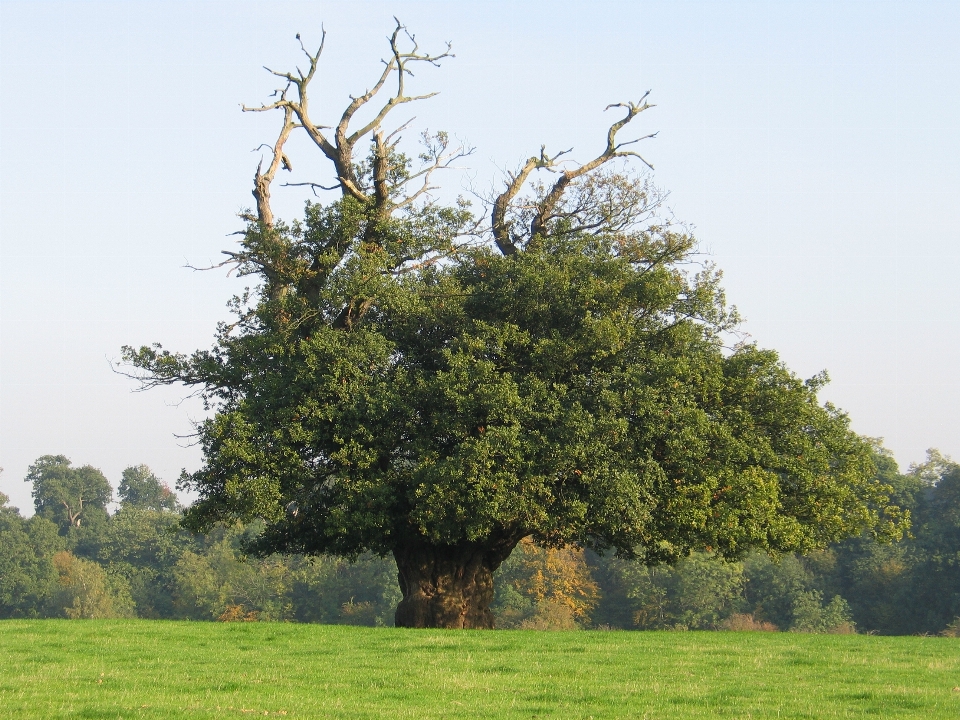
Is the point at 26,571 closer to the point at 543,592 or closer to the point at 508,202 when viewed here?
the point at 543,592

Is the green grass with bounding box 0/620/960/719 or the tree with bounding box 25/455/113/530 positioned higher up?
the tree with bounding box 25/455/113/530

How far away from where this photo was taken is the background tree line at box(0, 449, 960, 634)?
7706 cm

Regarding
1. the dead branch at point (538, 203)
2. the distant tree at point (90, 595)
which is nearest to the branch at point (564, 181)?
the dead branch at point (538, 203)

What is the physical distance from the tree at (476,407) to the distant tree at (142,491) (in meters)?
142

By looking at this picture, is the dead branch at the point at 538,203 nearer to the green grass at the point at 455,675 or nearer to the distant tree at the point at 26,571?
the green grass at the point at 455,675

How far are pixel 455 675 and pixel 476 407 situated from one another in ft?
31.6

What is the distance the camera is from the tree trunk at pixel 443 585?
28.6m

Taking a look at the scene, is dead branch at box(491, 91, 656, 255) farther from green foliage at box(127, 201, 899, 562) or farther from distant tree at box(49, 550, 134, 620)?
distant tree at box(49, 550, 134, 620)

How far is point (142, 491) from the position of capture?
543 feet

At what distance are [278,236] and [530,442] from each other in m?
8.39

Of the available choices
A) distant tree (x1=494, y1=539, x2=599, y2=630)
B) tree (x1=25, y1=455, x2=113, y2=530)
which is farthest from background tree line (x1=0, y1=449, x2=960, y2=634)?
tree (x1=25, y1=455, x2=113, y2=530)

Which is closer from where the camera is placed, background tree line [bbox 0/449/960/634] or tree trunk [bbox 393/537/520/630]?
tree trunk [bbox 393/537/520/630]

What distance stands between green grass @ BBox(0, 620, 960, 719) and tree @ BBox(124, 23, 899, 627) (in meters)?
3.42

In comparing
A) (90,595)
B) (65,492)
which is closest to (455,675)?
(90,595)
